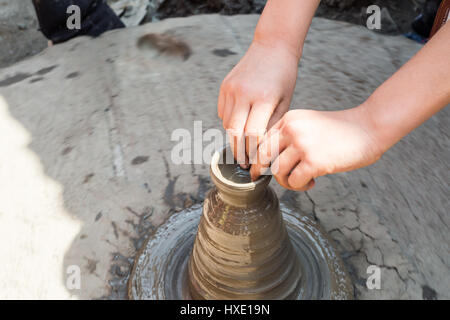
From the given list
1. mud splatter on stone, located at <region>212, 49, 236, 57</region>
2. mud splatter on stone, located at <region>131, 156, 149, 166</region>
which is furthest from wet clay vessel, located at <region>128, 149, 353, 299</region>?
mud splatter on stone, located at <region>212, 49, 236, 57</region>

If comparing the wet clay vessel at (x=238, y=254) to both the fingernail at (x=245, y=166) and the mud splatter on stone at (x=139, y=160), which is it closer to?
the fingernail at (x=245, y=166)

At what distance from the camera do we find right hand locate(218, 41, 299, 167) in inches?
37.5

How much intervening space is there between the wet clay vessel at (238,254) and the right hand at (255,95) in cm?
8

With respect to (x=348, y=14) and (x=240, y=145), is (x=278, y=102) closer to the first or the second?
(x=240, y=145)

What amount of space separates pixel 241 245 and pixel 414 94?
0.53m

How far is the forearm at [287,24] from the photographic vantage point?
1.11m

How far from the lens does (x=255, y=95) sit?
993 mm

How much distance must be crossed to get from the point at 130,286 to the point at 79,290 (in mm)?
169

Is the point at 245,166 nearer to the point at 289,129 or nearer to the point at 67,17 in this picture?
the point at 289,129

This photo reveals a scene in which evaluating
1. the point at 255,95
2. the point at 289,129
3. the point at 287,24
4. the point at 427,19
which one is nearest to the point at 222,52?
the point at 287,24

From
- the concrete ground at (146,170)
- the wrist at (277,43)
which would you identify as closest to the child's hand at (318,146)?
the wrist at (277,43)

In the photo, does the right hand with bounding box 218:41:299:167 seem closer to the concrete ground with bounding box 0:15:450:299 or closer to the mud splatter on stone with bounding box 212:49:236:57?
the concrete ground with bounding box 0:15:450:299

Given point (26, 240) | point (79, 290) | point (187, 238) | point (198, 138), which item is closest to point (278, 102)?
point (187, 238)

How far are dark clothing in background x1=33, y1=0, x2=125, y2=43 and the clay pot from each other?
1.86m
